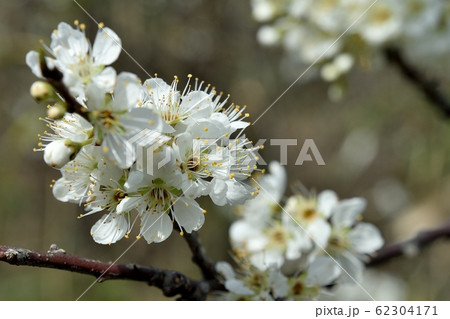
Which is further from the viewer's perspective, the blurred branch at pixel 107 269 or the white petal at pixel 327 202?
the white petal at pixel 327 202

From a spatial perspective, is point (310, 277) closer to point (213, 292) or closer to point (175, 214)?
point (213, 292)

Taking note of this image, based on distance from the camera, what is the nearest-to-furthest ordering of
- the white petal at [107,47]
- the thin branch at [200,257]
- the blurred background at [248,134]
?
1. the white petal at [107,47]
2. the thin branch at [200,257]
3. the blurred background at [248,134]

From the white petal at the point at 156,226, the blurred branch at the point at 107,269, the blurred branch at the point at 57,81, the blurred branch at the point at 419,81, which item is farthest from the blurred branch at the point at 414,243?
the blurred branch at the point at 57,81

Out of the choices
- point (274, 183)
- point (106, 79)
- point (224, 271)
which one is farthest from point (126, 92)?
point (274, 183)

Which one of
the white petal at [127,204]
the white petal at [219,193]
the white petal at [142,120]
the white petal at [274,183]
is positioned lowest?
the white petal at [127,204]

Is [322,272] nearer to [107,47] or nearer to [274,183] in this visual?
[274,183]

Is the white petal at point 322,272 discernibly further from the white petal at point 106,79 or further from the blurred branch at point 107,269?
the white petal at point 106,79
